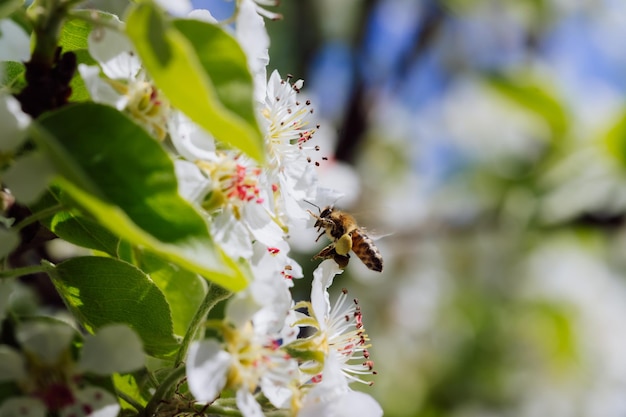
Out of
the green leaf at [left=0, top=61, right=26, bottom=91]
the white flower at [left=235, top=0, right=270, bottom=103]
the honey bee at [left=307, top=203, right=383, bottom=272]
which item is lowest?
the green leaf at [left=0, top=61, right=26, bottom=91]

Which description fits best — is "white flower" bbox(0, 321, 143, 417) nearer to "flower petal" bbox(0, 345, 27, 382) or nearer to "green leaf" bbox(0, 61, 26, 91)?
"flower petal" bbox(0, 345, 27, 382)

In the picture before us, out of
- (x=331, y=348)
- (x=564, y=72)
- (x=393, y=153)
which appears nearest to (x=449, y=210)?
(x=393, y=153)

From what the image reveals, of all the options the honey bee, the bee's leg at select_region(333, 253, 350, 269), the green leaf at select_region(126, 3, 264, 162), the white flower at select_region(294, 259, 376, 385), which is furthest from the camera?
the honey bee

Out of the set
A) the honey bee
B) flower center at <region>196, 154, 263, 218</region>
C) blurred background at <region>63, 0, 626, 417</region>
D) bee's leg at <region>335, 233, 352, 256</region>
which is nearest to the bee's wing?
the honey bee

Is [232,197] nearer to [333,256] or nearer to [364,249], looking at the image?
[333,256]

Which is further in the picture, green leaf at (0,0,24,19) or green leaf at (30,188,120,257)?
green leaf at (30,188,120,257)

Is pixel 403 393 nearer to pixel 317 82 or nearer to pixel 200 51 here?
pixel 317 82

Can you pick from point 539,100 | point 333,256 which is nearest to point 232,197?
point 333,256
